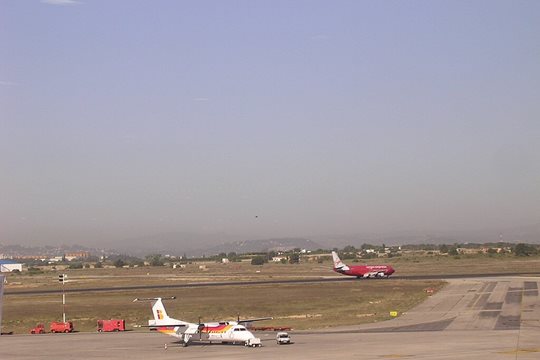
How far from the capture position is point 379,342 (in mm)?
65875

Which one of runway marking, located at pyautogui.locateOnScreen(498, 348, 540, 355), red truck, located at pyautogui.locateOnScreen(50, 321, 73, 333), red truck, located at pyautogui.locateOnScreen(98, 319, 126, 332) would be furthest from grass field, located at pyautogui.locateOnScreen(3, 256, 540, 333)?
runway marking, located at pyautogui.locateOnScreen(498, 348, 540, 355)

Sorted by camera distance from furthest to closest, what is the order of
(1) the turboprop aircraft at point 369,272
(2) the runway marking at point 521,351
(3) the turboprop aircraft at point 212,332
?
(1) the turboprop aircraft at point 369,272
(3) the turboprop aircraft at point 212,332
(2) the runway marking at point 521,351

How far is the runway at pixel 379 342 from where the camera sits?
58.7m

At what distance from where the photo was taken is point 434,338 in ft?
221

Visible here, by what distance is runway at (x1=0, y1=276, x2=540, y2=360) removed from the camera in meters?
58.7

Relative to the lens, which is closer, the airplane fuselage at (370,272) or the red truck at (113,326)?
the red truck at (113,326)

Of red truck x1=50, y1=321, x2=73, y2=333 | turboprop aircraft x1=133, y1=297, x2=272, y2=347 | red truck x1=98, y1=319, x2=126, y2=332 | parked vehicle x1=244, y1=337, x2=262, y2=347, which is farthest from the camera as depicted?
red truck x1=50, y1=321, x2=73, y2=333

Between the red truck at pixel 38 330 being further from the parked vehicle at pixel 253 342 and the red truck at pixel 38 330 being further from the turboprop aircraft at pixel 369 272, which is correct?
the turboprop aircraft at pixel 369 272

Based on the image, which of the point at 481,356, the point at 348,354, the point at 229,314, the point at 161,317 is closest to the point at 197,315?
the point at 229,314

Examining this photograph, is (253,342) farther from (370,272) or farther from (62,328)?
(370,272)

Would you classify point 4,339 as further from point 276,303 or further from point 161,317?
point 276,303

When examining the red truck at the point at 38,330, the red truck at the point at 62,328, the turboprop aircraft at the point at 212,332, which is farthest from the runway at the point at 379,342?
the red truck at the point at 62,328

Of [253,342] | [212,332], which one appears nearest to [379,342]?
[253,342]

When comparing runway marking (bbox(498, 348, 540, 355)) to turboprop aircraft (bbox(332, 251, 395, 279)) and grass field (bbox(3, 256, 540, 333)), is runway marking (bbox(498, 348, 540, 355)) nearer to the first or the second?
grass field (bbox(3, 256, 540, 333))
